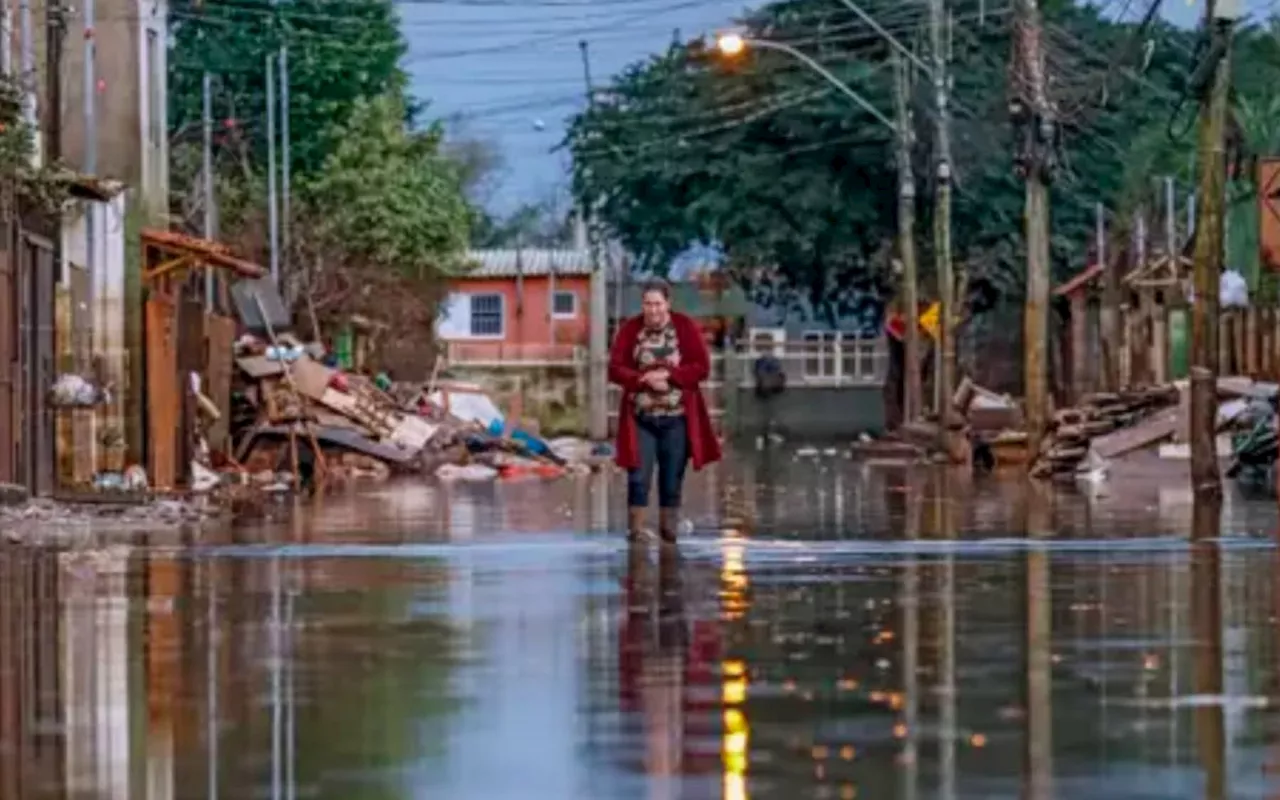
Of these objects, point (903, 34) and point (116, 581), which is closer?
point (116, 581)

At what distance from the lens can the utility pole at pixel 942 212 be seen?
53.1 m

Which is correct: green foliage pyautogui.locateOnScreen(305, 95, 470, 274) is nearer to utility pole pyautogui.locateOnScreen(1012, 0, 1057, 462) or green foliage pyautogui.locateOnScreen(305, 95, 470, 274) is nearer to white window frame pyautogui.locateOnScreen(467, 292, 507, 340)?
white window frame pyautogui.locateOnScreen(467, 292, 507, 340)

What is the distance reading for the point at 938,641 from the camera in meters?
13.9

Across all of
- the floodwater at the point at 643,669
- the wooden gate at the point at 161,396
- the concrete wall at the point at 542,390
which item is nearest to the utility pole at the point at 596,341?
the concrete wall at the point at 542,390

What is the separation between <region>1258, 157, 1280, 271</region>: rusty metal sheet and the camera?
93.8 feet

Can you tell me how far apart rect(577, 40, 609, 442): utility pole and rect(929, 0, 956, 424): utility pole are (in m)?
23.4

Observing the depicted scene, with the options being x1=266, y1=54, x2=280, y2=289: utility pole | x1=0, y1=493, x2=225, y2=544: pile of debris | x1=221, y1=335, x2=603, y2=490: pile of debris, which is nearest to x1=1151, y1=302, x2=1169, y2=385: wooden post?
x1=221, y1=335, x2=603, y2=490: pile of debris

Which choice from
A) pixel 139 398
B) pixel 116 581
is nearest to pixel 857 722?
pixel 116 581

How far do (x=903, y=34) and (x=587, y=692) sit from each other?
5970 cm

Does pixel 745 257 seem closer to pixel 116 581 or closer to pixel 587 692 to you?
pixel 116 581

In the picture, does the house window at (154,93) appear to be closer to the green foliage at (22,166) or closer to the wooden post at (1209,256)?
the green foliage at (22,166)

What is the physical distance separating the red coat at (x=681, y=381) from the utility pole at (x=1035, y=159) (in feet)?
73.5

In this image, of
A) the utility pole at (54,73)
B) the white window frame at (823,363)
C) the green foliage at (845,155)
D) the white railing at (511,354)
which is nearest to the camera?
the utility pole at (54,73)

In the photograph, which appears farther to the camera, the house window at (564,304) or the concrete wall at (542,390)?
the house window at (564,304)
